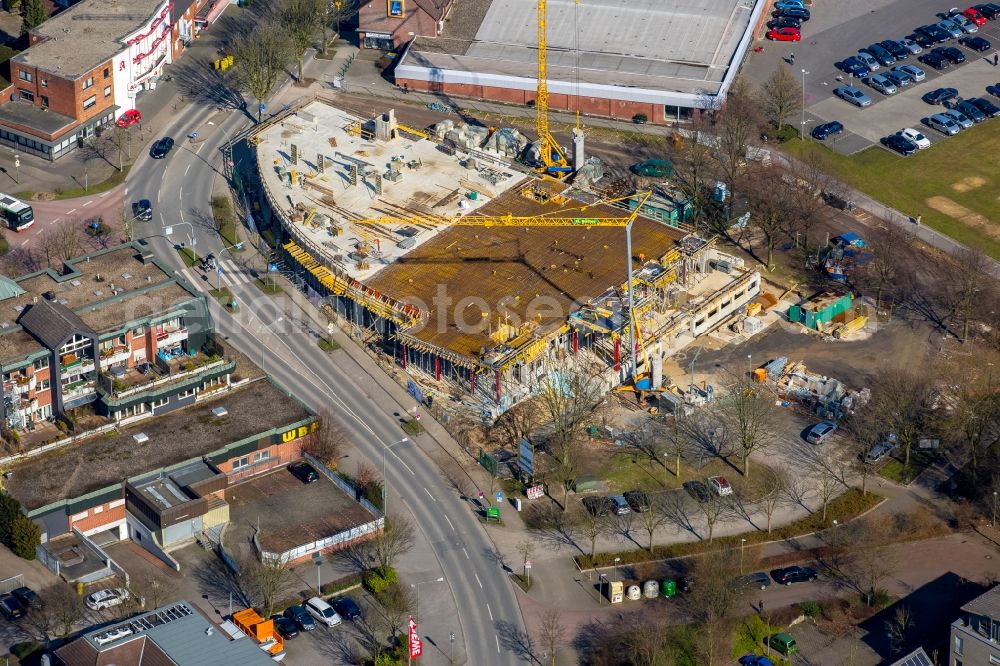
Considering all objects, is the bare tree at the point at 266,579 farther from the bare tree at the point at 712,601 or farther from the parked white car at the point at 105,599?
the bare tree at the point at 712,601

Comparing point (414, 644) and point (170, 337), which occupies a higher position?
point (170, 337)

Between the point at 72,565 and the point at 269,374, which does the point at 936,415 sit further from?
the point at 72,565

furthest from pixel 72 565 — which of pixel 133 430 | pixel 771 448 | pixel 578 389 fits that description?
pixel 771 448

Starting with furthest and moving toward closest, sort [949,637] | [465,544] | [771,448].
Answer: [771,448] < [465,544] < [949,637]

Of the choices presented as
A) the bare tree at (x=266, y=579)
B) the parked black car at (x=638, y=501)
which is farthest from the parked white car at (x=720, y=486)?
the bare tree at (x=266, y=579)

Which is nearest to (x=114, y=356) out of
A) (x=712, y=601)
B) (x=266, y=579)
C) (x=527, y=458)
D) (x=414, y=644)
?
(x=266, y=579)

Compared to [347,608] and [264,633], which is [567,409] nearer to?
[347,608]
